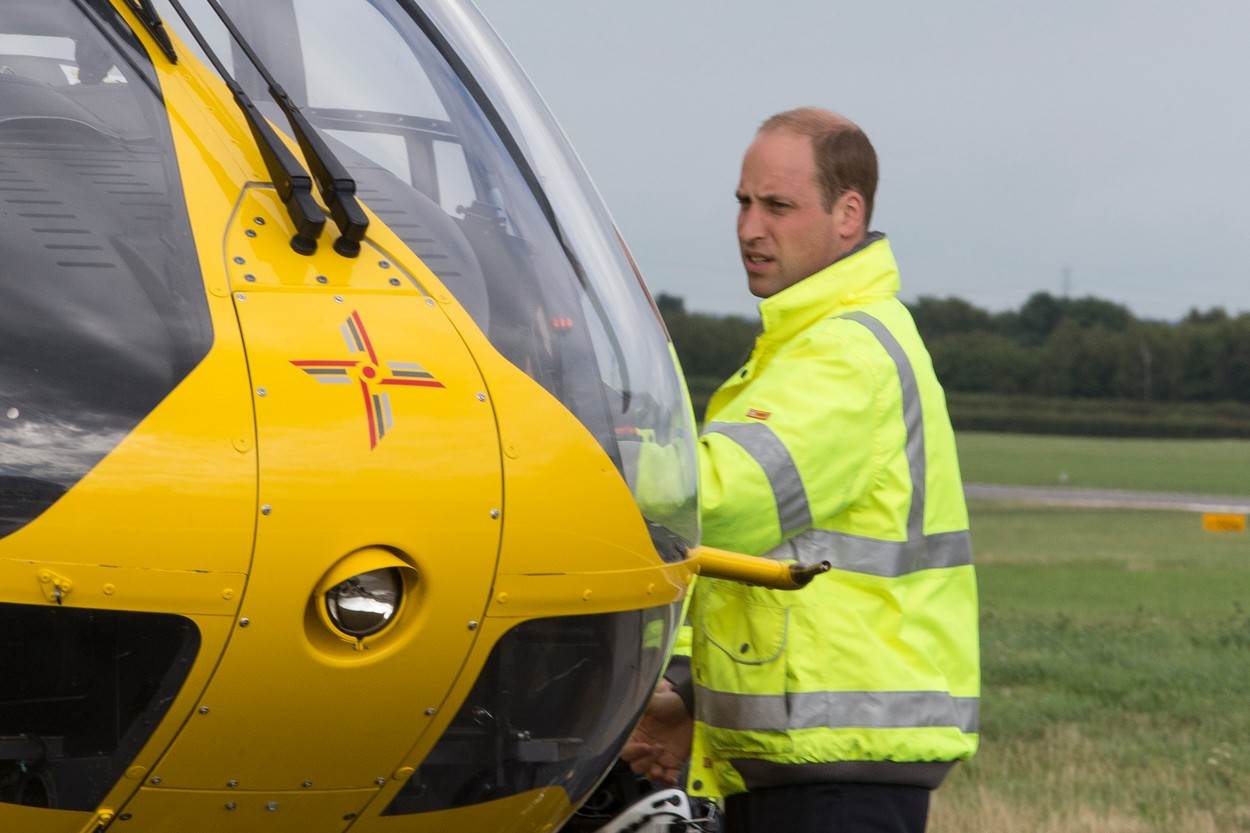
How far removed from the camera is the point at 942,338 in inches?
3526

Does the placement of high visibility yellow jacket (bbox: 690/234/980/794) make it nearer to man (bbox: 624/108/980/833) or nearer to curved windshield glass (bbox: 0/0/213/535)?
man (bbox: 624/108/980/833)

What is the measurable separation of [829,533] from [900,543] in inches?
5.6

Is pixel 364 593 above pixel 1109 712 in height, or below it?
above

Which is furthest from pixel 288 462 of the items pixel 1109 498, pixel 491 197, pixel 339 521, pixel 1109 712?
pixel 1109 498

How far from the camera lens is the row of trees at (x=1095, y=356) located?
85.2 m

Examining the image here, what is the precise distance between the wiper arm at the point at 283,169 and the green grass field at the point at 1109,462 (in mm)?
51981

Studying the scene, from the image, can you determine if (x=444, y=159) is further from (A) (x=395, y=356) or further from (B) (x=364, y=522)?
(B) (x=364, y=522)

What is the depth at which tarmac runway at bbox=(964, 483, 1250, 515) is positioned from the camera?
41531 millimetres

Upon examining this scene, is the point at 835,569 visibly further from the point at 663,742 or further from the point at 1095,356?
the point at 1095,356

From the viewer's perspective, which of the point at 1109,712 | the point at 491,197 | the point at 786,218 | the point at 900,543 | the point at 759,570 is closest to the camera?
the point at 491,197

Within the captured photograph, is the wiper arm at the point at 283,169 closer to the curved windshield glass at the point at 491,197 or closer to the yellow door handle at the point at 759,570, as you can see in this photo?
the curved windshield glass at the point at 491,197

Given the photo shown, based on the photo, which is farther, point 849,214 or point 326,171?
point 849,214

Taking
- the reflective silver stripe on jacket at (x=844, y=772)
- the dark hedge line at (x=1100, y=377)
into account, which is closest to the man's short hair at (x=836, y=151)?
the reflective silver stripe on jacket at (x=844, y=772)

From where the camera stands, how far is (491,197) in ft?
9.42
